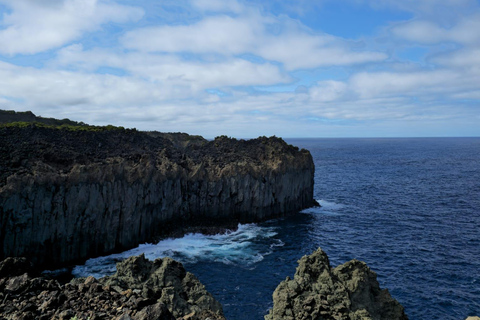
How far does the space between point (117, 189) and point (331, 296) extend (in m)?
37.2

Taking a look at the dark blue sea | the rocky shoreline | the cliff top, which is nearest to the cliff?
the cliff top

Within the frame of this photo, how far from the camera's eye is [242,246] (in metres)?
51.8

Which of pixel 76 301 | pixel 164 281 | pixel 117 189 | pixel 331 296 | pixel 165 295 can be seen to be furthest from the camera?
pixel 117 189

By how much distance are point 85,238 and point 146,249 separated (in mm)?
8966

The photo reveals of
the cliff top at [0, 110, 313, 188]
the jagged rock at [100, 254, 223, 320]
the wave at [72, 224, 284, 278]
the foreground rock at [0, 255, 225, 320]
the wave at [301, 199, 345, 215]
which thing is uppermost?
the cliff top at [0, 110, 313, 188]

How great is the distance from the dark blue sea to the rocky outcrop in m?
12.6

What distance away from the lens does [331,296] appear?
68.0ft

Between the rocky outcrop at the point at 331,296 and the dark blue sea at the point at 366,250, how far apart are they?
12603mm

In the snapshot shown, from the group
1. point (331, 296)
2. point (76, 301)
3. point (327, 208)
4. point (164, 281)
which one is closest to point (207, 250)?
point (164, 281)

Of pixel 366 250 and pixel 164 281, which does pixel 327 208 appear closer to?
pixel 366 250

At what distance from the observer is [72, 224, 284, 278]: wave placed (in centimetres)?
4400

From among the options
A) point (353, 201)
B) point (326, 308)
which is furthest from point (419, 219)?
point (326, 308)

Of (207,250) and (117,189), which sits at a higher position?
(117,189)

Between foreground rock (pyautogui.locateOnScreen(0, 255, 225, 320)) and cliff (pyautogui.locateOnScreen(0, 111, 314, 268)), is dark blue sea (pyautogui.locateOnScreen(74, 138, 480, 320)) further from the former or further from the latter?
foreground rock (pyautogui.locateOnScreen(0, 255, 225, 320))
